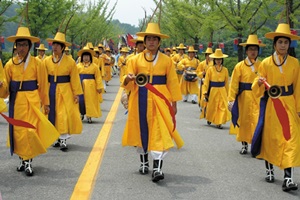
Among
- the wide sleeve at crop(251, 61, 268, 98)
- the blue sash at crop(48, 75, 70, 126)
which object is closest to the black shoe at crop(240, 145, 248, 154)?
the wide sleeve at crop(251, 61, 268, 98)

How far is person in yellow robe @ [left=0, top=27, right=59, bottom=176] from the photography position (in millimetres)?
6785

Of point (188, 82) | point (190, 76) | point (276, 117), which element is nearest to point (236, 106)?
point (276, 117)

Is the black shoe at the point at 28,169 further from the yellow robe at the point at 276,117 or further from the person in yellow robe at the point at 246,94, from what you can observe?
the person in yellow robe at the point at 246,94

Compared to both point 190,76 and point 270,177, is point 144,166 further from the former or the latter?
point 190,76

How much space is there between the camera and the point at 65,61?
28.0 feet

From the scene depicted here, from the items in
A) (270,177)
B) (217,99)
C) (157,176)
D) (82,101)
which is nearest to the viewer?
(157,176)

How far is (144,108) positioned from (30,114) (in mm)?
1535

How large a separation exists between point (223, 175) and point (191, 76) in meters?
10.4

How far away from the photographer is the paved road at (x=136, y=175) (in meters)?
5.80

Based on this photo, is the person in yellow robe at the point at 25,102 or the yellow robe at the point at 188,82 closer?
the person in yellow robe at the point at 25,102

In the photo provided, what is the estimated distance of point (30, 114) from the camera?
273 inches

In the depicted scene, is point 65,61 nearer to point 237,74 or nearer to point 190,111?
point 237,74

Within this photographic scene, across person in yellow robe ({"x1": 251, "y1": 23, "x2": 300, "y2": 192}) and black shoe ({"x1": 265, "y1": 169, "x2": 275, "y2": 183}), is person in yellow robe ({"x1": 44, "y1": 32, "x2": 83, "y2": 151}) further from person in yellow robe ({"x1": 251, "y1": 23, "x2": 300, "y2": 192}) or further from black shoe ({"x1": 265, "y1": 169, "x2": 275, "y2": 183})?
black shoe ({"x1": 265, "y1": 169, "x2": 275, "y2": 183})

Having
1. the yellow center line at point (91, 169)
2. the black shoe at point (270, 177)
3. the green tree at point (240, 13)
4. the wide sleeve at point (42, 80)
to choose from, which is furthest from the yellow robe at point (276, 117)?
the green tree at point (240, 13)
